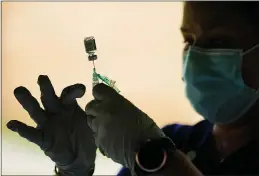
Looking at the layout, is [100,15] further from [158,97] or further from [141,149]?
[141,149]

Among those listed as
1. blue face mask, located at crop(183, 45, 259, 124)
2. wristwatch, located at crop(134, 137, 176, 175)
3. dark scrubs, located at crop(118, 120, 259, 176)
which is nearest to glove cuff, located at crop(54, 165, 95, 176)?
dark scrubs, located at crop(118, 120, 259, 176)

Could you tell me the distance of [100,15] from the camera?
1.31 metres

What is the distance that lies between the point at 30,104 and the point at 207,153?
0.48 metres

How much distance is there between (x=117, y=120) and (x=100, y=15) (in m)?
0.54

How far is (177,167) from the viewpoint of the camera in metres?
0.82

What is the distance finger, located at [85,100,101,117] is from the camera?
0.87 meters

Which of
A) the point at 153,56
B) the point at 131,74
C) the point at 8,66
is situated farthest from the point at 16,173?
the point at 153,56

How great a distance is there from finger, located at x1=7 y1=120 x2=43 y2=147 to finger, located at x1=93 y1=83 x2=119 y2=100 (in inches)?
6.1

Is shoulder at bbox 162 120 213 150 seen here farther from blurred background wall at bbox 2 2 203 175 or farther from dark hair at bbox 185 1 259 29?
dark hair at bbox 185 1 259 29

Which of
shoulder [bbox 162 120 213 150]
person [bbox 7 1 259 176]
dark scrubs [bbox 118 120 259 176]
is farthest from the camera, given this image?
shoulder [bbox 162 120 213 150]

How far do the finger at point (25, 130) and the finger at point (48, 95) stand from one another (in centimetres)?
6

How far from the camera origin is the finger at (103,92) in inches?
34.2

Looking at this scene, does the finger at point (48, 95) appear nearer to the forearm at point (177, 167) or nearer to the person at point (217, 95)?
the person at point (217, 95)

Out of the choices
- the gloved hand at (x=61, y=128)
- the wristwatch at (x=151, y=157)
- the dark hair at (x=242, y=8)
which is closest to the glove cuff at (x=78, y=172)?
the gloved hand at (x=61, y=128)
